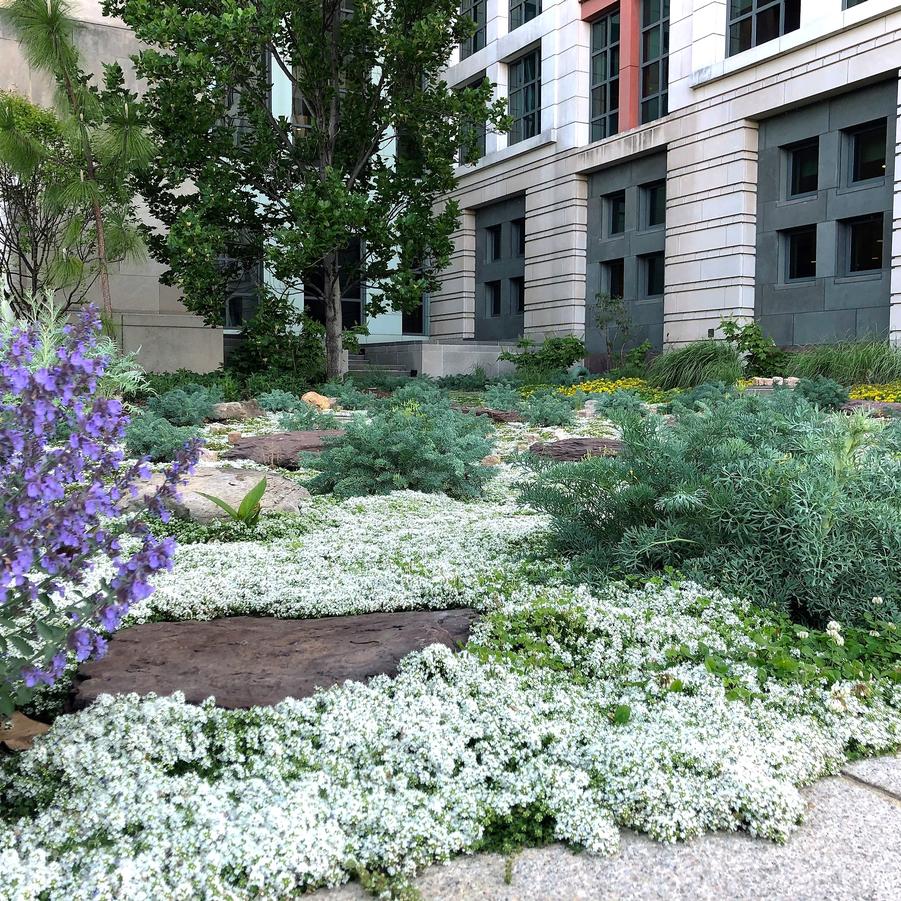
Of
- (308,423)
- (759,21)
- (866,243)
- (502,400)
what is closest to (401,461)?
(308,423)

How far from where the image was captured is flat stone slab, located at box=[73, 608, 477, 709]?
2.38m

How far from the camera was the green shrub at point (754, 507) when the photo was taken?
2910 millimetres

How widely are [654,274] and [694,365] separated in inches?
262

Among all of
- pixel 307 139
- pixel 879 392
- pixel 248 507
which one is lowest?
pixel 248 507

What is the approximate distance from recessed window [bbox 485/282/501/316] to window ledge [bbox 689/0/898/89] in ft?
30.8

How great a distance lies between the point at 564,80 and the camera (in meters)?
21.9

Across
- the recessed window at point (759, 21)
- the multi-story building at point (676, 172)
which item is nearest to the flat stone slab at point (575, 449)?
the multi-story building at point (676, 172)

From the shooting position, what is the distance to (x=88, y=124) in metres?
13.3

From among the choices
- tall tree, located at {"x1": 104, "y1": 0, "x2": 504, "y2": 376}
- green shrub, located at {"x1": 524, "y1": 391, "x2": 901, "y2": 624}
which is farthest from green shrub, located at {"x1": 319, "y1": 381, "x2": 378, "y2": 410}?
green shrub, located at {"x1": 524, "y1": 391, "x2": 901, "y2": 624}

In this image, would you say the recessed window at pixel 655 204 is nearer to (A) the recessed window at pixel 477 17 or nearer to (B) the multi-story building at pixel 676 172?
(B) the multi-story building at pixel 676 172

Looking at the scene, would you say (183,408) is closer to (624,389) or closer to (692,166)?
(624,389)

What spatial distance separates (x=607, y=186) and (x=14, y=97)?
44.5 feet

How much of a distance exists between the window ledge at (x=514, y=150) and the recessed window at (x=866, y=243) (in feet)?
29.5

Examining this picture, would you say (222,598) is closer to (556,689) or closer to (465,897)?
(556,689)
